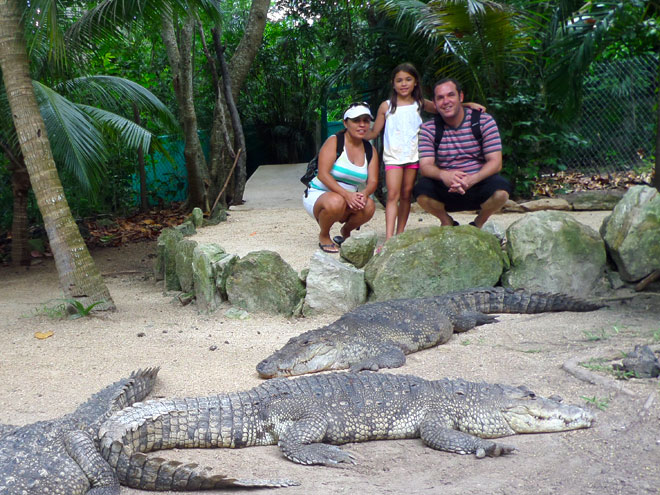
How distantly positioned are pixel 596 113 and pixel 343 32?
5007 mm

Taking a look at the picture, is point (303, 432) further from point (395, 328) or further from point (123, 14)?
point (123, 14)

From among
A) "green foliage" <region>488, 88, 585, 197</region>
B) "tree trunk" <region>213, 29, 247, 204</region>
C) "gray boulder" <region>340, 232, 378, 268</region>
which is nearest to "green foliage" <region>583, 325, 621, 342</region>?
"gray boulder" <region>340, 232, 378, 268</region>

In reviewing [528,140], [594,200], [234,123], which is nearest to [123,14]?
[234,123]

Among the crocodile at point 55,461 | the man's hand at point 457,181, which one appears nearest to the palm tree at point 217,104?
the man's hand at point 457,181

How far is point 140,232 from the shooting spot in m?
11.6

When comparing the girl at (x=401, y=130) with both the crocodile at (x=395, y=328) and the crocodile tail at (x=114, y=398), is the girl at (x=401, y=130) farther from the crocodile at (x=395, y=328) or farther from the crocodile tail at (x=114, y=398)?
the crocodile tail at (x=114, y=398)

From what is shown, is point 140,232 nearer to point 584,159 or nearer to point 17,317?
point 17,317

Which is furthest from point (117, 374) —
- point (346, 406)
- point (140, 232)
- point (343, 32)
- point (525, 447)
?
point (343, 32)

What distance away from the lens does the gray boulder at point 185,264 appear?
21.5 feet

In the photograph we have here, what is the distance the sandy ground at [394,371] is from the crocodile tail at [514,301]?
0.13 meters

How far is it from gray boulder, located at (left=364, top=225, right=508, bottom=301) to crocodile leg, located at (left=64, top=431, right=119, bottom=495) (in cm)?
307

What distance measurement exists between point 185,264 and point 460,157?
2.95 meters

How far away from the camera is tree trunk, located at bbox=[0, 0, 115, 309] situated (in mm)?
5633

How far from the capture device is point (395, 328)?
4.66 m
